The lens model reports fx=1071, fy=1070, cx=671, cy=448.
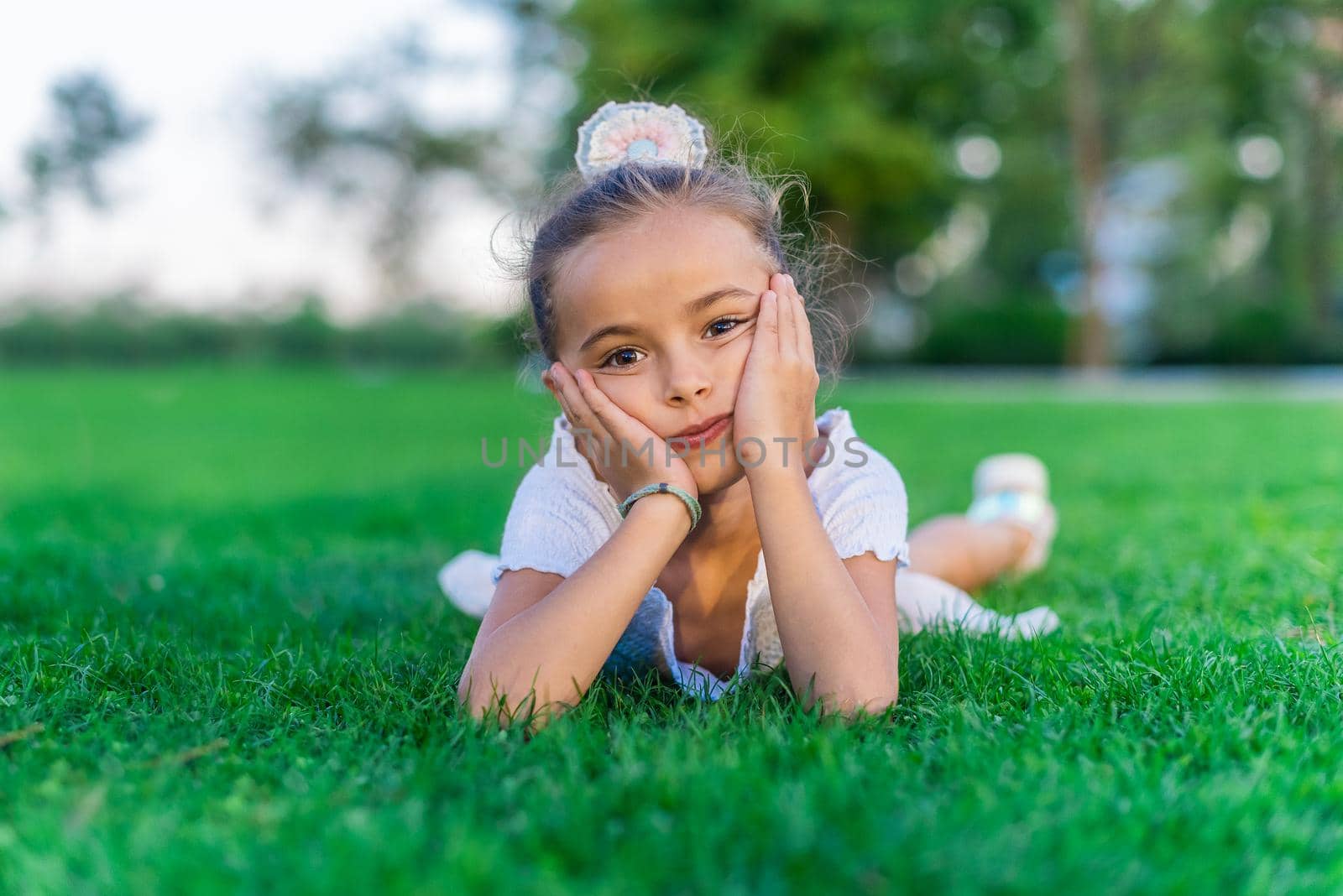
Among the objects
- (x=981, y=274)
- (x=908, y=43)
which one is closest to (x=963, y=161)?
(x=908, y=43)

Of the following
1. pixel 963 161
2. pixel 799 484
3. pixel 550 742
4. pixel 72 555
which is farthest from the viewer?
pixel 963 161

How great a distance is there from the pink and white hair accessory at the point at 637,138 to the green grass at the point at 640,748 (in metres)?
0.76

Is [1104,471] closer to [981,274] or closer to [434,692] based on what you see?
[434,692]

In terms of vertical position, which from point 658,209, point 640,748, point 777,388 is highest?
point 658,209

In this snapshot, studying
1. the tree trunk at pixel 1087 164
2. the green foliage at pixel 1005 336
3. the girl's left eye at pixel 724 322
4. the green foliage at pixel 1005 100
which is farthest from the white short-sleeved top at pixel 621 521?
the green foliage at pixel 1005 336

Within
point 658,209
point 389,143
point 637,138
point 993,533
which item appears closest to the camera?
point 658,209

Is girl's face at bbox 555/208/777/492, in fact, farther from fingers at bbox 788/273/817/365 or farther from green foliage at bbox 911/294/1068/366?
green foliage at bbox 911/294/1068/366

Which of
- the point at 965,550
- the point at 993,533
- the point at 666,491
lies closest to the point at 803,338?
the point at 666,491

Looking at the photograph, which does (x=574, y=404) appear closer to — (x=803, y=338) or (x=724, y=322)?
(x=724, y=322)

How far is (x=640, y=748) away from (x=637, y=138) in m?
1.66

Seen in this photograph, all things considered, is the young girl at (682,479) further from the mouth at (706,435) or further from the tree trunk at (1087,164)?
the tree trunk at (1087,164)

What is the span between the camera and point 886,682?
78.0 inches

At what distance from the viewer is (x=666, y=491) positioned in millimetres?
2117

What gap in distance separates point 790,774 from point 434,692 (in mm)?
809
